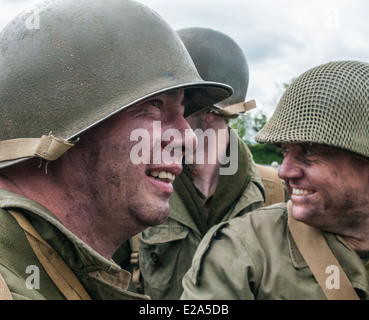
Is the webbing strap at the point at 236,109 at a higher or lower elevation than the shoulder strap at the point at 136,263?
higher

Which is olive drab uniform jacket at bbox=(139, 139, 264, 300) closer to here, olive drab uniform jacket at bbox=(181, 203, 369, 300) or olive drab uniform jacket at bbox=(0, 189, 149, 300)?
olive drab uniform jacket at bbox=(181, 203, 369, 300)

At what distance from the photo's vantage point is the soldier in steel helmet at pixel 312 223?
2.83 m

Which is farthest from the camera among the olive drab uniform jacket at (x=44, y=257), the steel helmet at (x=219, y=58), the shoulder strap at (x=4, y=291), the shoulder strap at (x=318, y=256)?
the steel helmet at (x=219, y=58)

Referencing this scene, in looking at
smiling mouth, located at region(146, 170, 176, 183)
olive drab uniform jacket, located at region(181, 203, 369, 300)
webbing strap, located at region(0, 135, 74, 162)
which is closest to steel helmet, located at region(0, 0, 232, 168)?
webbing strap, located at region(0, 135, 74, 162)

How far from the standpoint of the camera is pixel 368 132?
2934 mm

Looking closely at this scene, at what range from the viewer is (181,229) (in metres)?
4.04

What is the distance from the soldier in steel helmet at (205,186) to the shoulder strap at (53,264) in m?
2.23

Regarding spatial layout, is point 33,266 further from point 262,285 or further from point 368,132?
point 368,132

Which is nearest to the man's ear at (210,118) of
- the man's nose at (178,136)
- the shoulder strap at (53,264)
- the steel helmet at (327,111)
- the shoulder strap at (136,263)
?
the shoulder strap at (136,263)

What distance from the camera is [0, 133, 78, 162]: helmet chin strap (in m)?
1.76

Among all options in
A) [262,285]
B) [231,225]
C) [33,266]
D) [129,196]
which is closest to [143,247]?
[231,225]

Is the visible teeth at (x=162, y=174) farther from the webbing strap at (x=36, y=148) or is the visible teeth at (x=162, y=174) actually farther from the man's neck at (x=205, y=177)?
the man's neck at (x=205, y=177)

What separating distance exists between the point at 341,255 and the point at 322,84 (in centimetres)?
94
